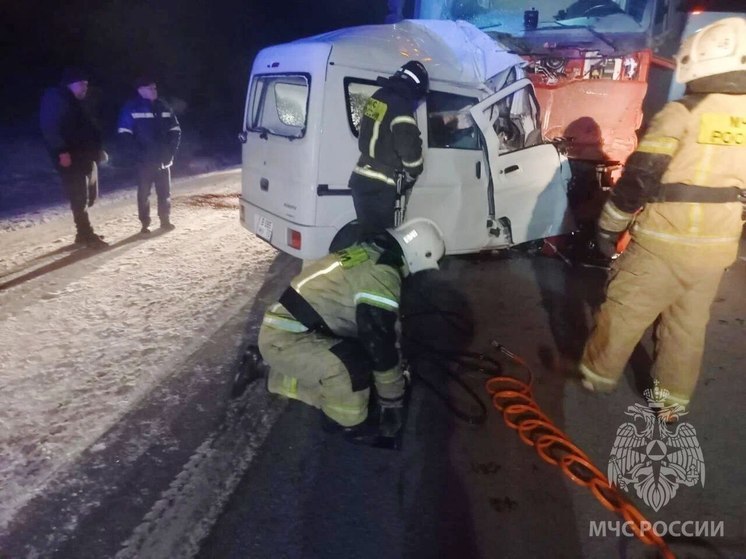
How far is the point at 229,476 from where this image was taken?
285 cm

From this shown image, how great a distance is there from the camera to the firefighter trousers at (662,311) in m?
3.12

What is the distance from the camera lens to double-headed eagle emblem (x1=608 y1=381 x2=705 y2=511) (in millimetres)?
2938

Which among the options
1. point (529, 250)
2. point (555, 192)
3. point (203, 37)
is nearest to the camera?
point (555, 192)

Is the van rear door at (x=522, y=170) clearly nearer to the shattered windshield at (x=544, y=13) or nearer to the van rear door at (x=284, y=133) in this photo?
the van rear door at (x=284, y=133)

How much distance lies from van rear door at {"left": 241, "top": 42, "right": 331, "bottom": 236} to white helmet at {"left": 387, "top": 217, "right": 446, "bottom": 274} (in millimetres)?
1704

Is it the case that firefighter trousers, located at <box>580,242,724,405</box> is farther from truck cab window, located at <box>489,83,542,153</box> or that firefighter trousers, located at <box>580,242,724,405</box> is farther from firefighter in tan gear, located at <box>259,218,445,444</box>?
truck cab window, located at <box>489,83,542,153</box>

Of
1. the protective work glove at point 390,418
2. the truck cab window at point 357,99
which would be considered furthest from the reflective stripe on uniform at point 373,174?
the protective work glove at point 390,418

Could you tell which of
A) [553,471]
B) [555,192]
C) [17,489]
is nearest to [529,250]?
[555,192]

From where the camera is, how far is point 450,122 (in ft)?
17.1

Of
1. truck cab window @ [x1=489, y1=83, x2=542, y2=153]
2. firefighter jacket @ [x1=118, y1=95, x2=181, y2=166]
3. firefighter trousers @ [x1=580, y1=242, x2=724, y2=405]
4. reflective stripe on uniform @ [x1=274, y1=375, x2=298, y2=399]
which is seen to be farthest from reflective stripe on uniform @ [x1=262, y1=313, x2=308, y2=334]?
firefighter jacket @ [x1=118, y1=95, x2=181, y2=166]

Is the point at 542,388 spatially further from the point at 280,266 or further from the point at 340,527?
the point at 280,266


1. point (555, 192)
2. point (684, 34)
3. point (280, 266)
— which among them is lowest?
point (280, 266)

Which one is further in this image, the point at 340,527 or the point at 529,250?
the point at 529,250

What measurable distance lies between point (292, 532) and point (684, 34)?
7.30 m
